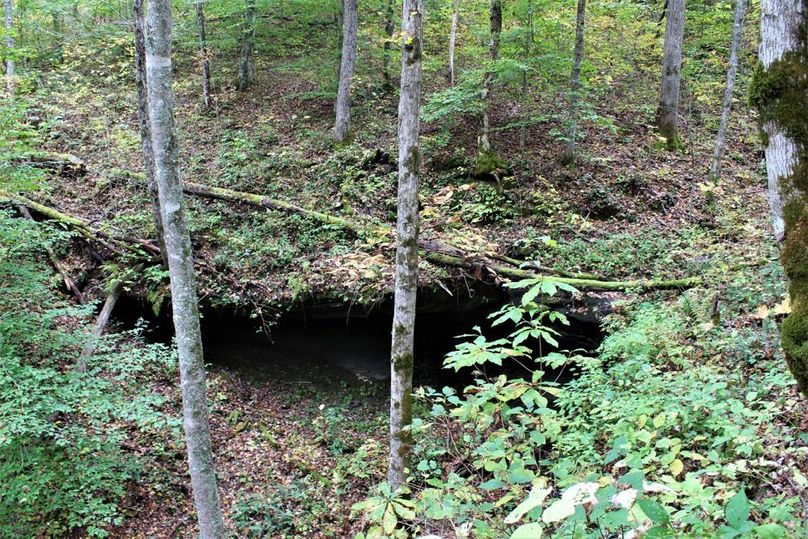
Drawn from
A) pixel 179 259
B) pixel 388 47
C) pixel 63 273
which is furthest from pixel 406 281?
pixel 388 47

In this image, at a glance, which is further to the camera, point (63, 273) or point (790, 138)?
point (63, 273)

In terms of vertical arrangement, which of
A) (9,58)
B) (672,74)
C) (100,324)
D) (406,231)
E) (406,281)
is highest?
(672,74)

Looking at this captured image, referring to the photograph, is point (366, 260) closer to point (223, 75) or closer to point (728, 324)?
point (728, 324)

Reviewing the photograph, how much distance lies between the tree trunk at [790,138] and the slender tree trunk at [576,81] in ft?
29.9

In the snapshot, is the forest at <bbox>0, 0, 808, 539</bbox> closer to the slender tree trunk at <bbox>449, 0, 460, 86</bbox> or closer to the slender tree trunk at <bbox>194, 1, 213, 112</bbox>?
the slender tree trunk at <bbox>194, 1, 213, 112</bbox>

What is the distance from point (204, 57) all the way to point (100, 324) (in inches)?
382

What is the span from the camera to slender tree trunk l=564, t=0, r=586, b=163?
11.4 meters

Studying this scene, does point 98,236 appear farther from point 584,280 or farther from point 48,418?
point 584,280

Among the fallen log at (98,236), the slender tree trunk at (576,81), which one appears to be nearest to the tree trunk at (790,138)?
the slender tree trunk at (576,81)

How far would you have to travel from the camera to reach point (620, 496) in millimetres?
1684

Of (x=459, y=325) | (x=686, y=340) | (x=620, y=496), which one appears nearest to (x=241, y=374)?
(x=459, y=325)

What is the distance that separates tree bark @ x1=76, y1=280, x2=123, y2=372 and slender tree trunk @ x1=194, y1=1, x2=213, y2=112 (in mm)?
8629

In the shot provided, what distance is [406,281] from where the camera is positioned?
19.0ft

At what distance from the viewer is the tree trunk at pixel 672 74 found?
12961mm
